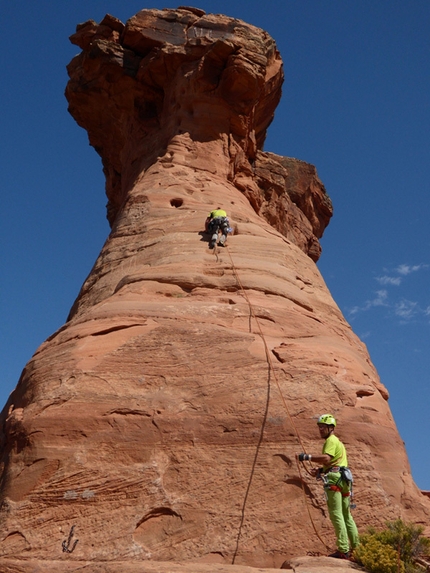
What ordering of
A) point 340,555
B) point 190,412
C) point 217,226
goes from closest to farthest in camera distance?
point 340,555
point 190,412
point 217,226

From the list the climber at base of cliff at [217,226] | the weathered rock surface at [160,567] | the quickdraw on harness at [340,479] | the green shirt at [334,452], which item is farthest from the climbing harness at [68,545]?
the climber at base of cliff at [217,226]

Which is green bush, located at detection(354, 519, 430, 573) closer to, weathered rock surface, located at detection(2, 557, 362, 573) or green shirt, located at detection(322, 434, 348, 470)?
weathered rock surface, located at detection(2, 557, 362, 573)

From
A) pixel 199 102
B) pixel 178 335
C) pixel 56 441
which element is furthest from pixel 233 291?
pixel 199 102

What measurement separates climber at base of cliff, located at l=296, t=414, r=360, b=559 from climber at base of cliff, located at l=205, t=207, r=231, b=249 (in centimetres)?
597

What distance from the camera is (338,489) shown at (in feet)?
24.6

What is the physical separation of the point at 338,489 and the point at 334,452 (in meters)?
0.45

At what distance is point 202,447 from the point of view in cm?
855

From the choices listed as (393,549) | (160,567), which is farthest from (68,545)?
(393,549)

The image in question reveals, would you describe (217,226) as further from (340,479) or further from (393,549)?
(393,549)

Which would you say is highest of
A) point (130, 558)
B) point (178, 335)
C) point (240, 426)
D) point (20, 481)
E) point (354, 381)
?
point (178, 335)

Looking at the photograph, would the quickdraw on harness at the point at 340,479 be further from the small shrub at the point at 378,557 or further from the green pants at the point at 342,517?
the small shrub at the point at 378,557

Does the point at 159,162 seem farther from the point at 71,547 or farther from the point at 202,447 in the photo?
the point at 71,547

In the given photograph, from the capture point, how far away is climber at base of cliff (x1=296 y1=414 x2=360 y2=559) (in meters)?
7.36

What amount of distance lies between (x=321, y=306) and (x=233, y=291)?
2.12 m
